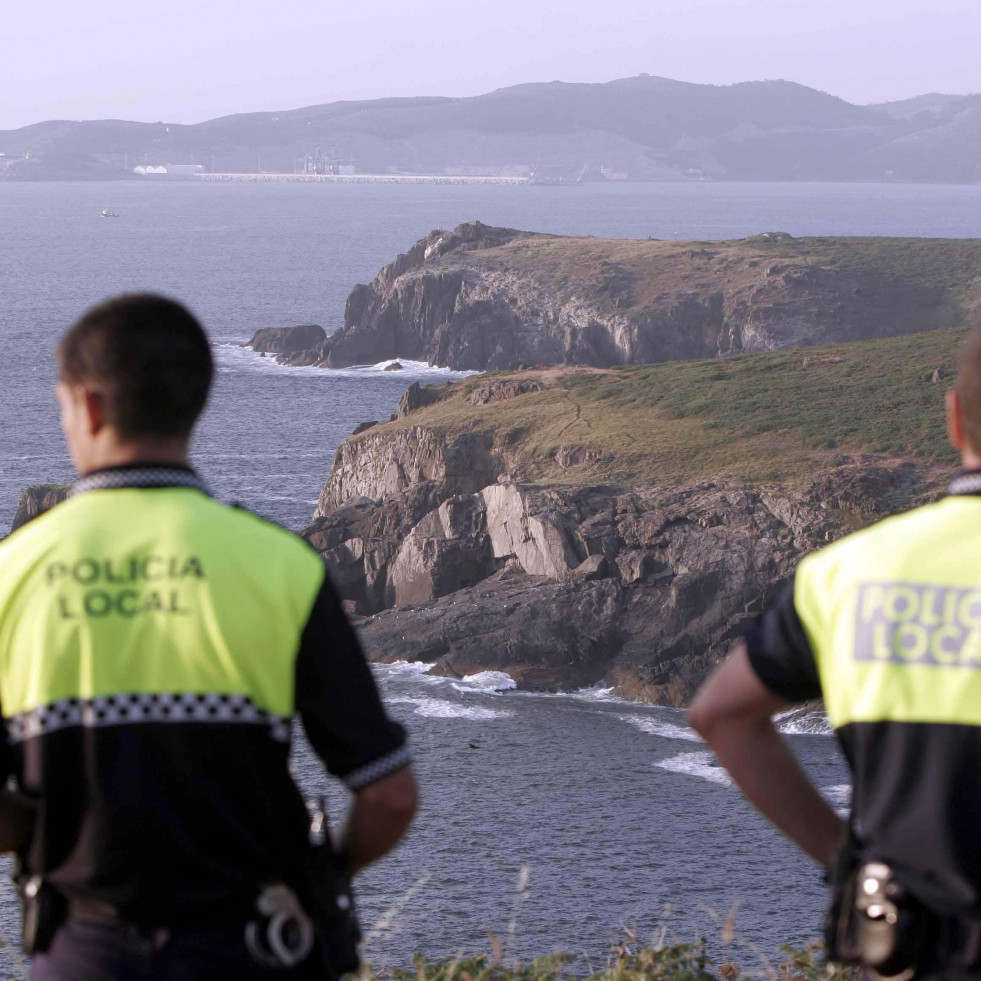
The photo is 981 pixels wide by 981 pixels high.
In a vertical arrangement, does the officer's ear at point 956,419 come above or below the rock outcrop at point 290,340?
above

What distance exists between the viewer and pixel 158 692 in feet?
10.9

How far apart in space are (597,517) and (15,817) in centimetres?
5902

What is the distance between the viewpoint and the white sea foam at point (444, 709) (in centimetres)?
5166

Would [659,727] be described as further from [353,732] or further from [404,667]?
[353,732]

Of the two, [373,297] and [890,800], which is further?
[373,297]

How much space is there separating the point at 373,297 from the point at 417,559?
73182 mm

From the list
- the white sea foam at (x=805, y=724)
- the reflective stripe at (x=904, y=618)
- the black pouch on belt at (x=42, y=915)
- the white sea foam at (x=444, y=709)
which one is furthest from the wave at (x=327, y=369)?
the reflective stripe at (x=904, y=618)

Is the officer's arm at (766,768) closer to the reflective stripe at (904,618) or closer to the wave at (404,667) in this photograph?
the reflective stripe at (904,618)

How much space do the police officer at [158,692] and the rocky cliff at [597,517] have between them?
5142 cm

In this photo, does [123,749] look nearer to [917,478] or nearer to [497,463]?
[917,478]

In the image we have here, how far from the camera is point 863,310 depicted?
4838 inches

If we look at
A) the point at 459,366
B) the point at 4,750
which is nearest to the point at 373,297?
the point at 459,366

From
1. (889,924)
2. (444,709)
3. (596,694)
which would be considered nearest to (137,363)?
(889,924)

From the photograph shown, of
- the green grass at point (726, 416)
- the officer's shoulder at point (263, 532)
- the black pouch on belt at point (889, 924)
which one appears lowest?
the green grass at point (726, 416)
